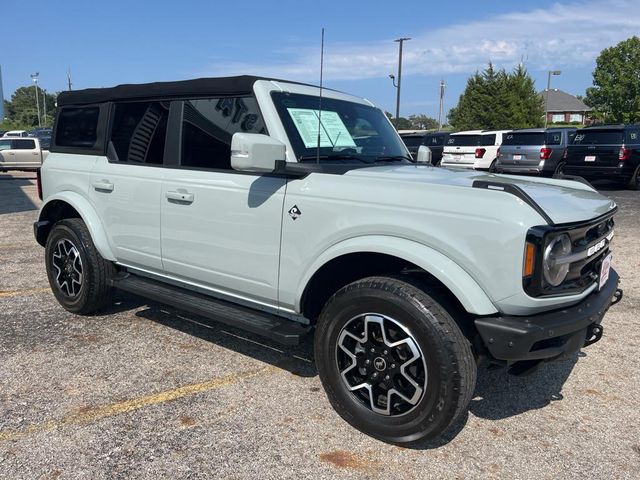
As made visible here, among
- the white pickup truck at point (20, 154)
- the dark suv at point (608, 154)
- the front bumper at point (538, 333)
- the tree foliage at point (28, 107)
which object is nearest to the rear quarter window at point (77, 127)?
the front bumper at point (538, 333)

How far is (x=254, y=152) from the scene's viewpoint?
9.84 ft

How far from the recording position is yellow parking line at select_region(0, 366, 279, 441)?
3.03m

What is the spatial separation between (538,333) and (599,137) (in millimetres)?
14086

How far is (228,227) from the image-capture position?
358 centimetres

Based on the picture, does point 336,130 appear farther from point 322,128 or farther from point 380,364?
point 380,364

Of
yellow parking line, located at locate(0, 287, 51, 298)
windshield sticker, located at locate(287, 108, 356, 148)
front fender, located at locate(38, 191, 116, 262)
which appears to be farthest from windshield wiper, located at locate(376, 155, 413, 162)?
yellow parking line, located at locate(0, 287, 51, 298)

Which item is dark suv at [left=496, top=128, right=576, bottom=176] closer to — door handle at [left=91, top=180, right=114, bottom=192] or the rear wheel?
the rear wheel

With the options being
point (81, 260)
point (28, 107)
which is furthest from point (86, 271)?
point (28, 107)

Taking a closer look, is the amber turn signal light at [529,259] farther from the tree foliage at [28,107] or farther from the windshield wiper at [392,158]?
the tree foliage at [28,107]

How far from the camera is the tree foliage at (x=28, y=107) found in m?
97.9

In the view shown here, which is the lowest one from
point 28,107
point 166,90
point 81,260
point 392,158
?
point 81,260

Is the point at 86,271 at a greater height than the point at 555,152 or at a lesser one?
lesser

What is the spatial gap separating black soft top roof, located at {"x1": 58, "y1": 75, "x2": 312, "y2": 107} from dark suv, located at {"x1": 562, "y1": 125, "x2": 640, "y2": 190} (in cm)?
1326

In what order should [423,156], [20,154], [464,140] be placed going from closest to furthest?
[423,156] → [464,140] → [20,154]
